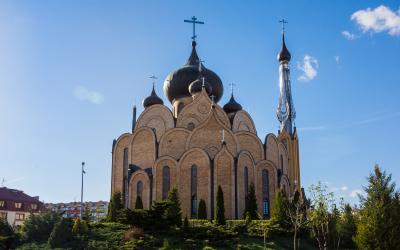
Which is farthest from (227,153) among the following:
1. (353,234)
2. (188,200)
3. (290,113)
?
(290,113)

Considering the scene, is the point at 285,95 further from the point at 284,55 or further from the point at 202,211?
the point at 202,211

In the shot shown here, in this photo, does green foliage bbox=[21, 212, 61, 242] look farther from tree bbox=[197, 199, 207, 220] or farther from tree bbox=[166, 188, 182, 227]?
tree bbox=[197, 199, 207, 220]

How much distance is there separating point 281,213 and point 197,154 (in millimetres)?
8409

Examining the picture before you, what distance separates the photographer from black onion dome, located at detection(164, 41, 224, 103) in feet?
138

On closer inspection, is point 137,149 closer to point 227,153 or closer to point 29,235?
point 227,153

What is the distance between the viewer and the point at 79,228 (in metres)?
28.1

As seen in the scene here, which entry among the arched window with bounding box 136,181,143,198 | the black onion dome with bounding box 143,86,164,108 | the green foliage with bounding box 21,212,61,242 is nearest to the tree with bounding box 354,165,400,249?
the green foliage with bounding box 21,212,61,242

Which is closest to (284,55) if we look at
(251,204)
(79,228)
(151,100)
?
(151,100)

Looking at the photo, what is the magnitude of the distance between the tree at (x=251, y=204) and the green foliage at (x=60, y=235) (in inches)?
456

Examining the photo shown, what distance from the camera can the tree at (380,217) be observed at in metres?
20.0

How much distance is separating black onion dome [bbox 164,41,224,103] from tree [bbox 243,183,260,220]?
10.4 m

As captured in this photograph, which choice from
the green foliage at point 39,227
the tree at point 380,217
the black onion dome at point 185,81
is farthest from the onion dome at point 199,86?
the tree at point 380,217

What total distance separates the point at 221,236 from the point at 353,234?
306 inches

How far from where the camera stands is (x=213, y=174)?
34969mm
